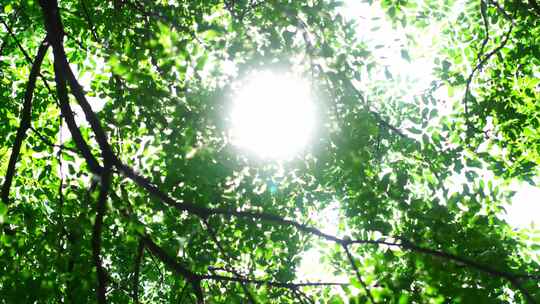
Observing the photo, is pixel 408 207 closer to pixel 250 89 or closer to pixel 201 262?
pixel 250 89

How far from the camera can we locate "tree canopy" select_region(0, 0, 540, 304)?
3555mm

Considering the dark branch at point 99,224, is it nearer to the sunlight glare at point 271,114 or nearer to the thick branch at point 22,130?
the sunlight glare at point 271,114

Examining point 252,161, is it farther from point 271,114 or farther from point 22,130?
point 22,130

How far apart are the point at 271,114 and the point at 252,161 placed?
2.37ft

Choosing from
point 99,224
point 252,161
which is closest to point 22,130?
point 99,224

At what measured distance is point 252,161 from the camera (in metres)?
4.49

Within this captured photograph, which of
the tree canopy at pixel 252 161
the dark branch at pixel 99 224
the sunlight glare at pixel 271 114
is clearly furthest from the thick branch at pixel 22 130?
the sunlight glare at pixel 271 114

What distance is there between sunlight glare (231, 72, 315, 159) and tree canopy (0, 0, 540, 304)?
0.33ft

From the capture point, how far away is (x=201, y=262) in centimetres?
468

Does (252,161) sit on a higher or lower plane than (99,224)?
higher

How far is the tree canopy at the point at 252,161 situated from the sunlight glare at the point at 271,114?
→ 0.10m

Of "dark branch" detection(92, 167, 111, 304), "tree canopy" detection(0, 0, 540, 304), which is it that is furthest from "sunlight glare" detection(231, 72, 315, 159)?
"dark branch" detection(92, 167, 111, 304)

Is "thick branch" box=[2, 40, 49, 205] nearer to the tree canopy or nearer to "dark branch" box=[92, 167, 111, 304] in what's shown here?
the tree canopy

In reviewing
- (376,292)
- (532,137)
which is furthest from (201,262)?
(532,137)
